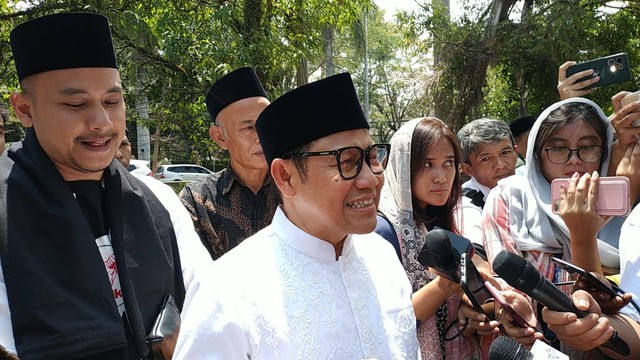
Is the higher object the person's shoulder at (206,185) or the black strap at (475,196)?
the person's shoulder at (206,185)

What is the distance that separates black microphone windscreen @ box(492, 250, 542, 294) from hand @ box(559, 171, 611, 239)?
0.62 m

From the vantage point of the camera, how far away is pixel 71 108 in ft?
7.10

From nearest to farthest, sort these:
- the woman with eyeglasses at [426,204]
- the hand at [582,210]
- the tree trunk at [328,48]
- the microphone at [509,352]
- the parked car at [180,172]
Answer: the microphone at [509,352] → the hand at [582,210] → the woman with eyeglasses at [426,204] → the tree trunk at [328,48] → the parked car at [180,172]

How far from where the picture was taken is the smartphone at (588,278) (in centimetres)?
213

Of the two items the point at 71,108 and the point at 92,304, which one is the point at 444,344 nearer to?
the point at 92,304

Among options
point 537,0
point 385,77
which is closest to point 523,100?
point 537,0

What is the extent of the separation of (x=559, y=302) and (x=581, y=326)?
0.15m

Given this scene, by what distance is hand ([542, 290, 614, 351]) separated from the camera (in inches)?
78.5

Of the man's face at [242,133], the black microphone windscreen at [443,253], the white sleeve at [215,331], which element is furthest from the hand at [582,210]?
the man's face at [242,133]

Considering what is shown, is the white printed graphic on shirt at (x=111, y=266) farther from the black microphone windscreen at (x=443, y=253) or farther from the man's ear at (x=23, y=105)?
the black microphone windscreen at (x=443, y=253)

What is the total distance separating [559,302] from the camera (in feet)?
6.34

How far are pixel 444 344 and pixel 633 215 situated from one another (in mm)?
1053

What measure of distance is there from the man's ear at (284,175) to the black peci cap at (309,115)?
0.03 m

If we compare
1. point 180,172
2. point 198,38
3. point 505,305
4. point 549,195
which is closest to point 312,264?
point 505,305
